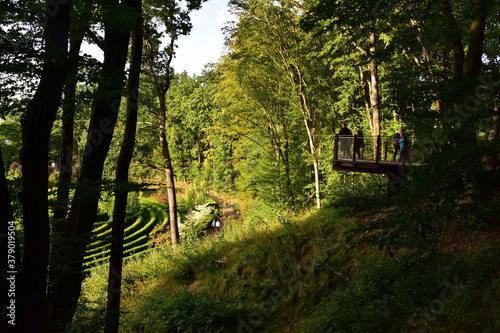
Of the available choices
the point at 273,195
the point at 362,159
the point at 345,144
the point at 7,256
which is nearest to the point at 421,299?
the point at 7,256

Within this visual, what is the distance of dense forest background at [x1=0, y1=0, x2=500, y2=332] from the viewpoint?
425cm

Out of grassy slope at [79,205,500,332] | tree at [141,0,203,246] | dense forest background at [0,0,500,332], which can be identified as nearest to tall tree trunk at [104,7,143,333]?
dense forest background at [0,0,500,332]

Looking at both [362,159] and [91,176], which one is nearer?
[91,176]

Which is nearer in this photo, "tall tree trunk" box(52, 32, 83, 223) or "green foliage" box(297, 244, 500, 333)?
"tall tree trunk" box(52, 32, 83, 223)

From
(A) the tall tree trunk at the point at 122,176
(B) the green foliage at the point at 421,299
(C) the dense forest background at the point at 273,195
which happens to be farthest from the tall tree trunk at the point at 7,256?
(B) the green foliage at the point at 421,299

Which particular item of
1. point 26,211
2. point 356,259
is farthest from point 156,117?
point 26,211

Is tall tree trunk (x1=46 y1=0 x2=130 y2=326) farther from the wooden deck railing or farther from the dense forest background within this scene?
the wooden deck railing

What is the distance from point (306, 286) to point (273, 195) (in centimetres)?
1219

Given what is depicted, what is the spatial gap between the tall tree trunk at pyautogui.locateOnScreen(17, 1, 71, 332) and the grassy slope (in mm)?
2773

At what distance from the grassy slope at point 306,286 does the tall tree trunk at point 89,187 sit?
116 centimetres

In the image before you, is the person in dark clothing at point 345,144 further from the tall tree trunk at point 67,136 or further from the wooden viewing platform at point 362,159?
the tall tree trunk at point 67,136

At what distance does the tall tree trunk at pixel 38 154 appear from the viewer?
3.82 meters

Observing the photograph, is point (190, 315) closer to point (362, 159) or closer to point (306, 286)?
point (306, 286)

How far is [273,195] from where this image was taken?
2192 centimetres
